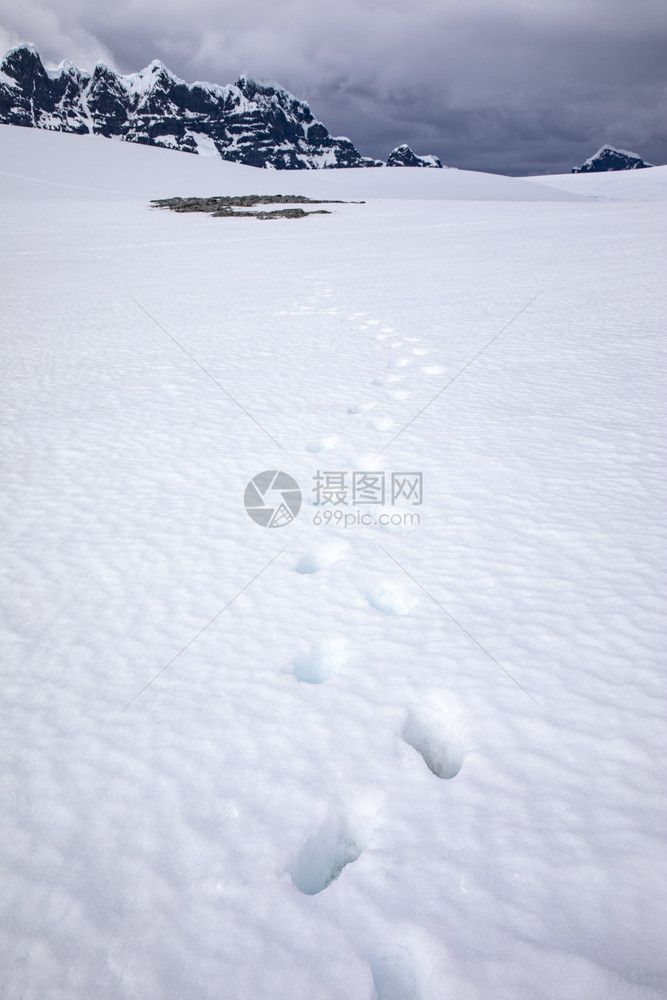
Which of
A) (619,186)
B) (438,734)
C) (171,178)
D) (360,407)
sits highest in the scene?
(619,186)

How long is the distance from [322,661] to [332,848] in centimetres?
51

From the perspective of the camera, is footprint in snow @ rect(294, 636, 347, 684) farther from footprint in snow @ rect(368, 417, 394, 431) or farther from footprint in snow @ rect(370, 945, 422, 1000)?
footprint in snow @ rect(368, 417, 394, 431)

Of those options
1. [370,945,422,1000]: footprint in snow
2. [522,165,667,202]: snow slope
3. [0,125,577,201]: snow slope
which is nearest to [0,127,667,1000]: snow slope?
[370,945,422,1000]: footprint in snow

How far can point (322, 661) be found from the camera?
5.19ft

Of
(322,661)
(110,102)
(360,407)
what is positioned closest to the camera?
(322,661)

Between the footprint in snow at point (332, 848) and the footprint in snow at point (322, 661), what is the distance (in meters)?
0.39

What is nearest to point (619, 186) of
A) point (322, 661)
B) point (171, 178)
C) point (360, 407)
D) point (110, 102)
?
point (171, 178)

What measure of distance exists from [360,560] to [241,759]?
0.85 m

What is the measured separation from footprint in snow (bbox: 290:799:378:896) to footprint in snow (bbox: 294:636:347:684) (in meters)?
0.39

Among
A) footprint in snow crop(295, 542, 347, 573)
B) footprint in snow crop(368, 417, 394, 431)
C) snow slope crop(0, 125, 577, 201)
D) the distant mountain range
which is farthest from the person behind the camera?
the distant mountain range

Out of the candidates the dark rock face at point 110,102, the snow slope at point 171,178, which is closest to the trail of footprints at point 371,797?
the snow slope at point 171,178

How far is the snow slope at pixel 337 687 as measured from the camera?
0.98 metres

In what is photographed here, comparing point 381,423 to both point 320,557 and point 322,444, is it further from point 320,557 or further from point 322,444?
point 320,557

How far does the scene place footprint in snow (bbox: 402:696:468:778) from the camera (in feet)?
4.25
